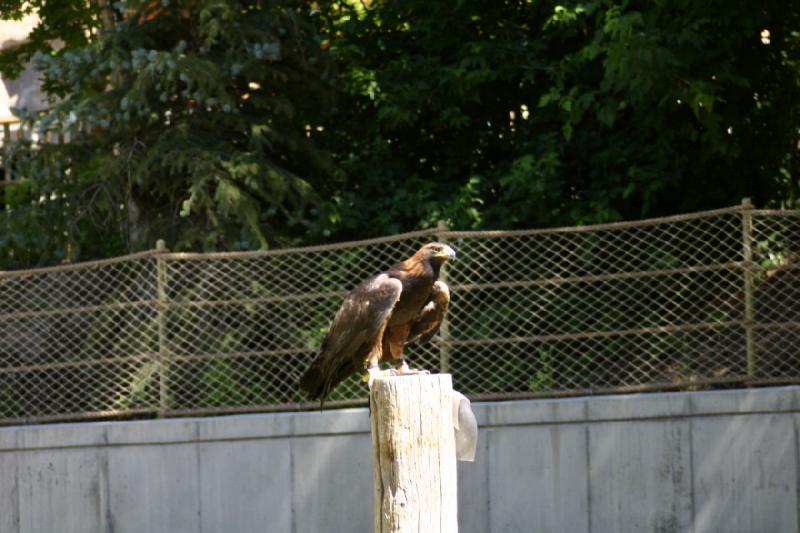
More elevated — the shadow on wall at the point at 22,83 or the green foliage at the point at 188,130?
the shadow on wall at the point at 22,83

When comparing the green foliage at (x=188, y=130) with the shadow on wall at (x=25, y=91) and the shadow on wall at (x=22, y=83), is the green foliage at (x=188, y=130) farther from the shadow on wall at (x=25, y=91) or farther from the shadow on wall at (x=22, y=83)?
the shadow on wall at (x=25, y=91)

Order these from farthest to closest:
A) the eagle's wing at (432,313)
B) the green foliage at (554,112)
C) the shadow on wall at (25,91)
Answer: the shadow on wall at (25,91)
the green foliage at (554,112)
the eagle's wing at (432,313)

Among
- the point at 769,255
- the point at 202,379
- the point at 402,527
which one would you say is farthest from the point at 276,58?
the point at 402,527

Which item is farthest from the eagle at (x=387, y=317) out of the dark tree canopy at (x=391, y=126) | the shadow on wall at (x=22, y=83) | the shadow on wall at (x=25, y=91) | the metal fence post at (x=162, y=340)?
the shadow on wall at (x=25, y=91)

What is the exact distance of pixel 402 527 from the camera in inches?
171

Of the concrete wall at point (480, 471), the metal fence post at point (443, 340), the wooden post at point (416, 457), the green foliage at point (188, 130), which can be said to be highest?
the green foliage at point (188, 130)

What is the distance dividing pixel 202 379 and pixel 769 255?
413cm

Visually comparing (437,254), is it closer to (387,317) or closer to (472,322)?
(387,317)

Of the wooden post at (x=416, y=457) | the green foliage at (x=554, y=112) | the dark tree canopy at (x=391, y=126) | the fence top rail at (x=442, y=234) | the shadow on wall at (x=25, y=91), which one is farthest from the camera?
the shadow on wall at (x=25, y=91)

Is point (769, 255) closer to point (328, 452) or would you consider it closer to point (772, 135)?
point (772, 135)

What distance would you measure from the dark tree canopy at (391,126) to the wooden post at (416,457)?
565 centimetres

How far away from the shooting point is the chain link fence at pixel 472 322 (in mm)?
8258

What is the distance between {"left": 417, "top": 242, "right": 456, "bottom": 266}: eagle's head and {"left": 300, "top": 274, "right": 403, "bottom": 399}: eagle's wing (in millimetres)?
222

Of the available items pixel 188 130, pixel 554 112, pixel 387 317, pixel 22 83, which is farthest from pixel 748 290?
pixel 22 83
